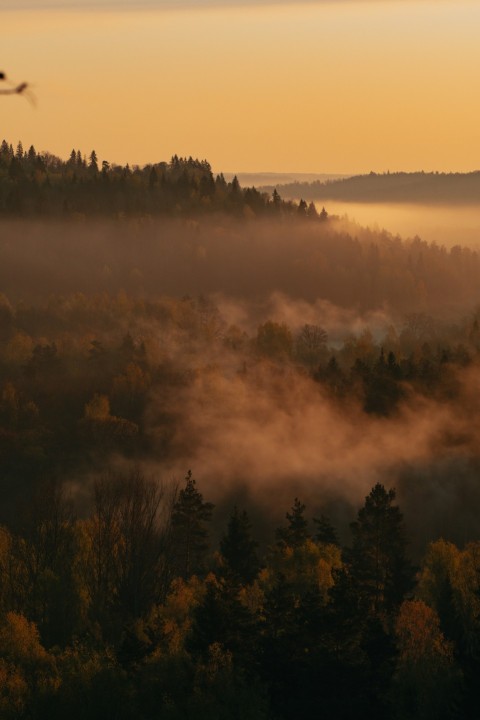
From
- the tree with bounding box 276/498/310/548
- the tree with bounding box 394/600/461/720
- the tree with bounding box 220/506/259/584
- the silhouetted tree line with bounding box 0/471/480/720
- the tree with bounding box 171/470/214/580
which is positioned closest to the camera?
the silhouetted tree line with bounding box 0/471/480/720

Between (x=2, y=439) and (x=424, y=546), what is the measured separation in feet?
203

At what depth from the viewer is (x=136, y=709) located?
2552 inches

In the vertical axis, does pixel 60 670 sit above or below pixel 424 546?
above

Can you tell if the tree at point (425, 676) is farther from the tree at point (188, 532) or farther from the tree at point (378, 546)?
the tree at point (188, 532)

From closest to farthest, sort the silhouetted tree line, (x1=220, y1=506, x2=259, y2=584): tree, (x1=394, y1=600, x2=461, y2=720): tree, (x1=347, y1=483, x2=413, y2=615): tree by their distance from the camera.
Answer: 1. the silhouetted tree line
2. (x1=394, y1=600, x2=461, y2=720): tree
3. (x1=347, y1=483, x2=413, y2=615): tree
4. (x1=220, y1=506, x2=259, y2=584): tree

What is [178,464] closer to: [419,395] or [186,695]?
[419,395]

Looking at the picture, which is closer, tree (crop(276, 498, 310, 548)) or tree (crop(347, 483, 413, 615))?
tree (crop(347, 483, 413, 615))

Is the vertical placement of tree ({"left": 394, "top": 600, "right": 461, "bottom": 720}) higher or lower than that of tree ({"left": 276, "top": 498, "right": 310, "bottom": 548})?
higher

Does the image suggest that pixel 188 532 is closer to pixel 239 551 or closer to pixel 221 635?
pixel 239 551

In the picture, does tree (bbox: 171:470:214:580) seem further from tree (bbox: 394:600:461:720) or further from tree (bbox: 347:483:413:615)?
tree (bbox: 394:600:461:720)

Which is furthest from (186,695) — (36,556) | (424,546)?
(424,546)

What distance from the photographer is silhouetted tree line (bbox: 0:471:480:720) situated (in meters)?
62.7

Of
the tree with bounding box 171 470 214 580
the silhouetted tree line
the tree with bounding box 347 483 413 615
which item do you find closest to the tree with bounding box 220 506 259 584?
the silhouetted tree line

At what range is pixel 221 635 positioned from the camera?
2613 inches
